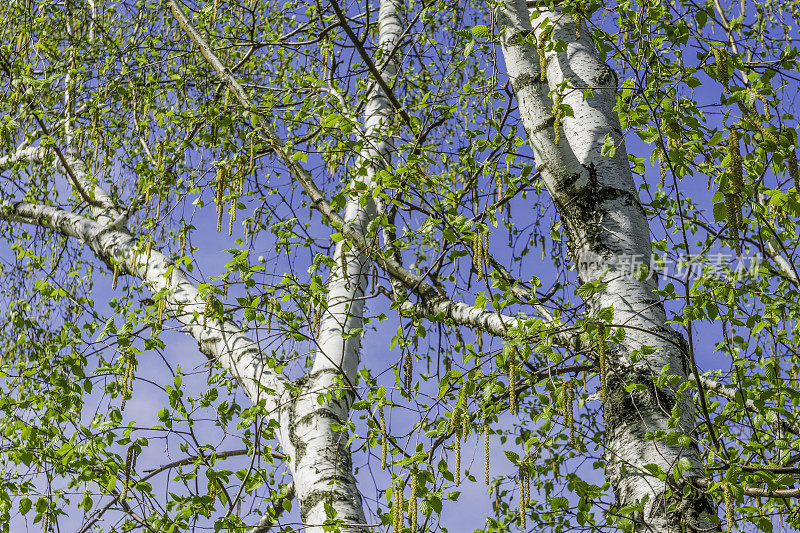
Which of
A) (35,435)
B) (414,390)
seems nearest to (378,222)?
(414,390)

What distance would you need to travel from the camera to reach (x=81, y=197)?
5977 mm

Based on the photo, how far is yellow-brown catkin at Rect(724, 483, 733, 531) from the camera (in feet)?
6.73

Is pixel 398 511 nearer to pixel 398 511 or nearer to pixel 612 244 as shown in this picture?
pixel 398 511

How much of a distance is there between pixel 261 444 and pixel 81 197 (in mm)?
3424

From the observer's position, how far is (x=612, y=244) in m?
2.87

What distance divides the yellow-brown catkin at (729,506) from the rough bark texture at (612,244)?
0.19 meters

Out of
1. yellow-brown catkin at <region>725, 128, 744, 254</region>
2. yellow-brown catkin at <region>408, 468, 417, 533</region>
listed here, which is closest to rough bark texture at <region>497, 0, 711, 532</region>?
yellow-brown catkin at <region>725, 128, 744, 254</region>

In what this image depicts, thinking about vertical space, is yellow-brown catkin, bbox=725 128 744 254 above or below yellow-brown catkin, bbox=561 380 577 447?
above

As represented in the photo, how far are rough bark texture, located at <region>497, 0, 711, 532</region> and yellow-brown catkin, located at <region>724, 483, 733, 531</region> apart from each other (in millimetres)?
195

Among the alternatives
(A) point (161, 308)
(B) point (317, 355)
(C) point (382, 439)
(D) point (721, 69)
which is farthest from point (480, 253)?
(A) point (161, 308)

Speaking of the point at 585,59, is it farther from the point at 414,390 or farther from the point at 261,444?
the point at 261,444

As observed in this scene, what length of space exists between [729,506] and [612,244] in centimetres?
115

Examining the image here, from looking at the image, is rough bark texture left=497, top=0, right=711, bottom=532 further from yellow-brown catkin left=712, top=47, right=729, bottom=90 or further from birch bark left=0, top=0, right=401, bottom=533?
birch bark left=0, top=0, right=401, bottom=533

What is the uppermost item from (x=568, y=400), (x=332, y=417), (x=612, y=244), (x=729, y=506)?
(x=612, y=244)
